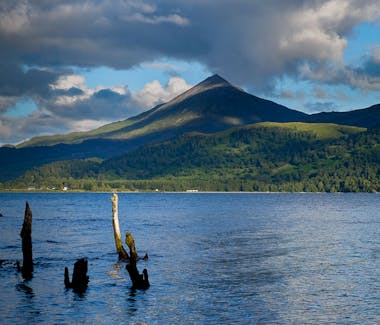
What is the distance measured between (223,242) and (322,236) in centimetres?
1954

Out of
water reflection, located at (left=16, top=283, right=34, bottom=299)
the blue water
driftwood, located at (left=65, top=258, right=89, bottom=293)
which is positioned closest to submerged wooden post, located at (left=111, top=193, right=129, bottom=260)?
the blue water

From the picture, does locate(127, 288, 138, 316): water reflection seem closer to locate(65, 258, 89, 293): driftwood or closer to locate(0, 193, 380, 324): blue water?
locate(0, 193, 380, 324): blue water

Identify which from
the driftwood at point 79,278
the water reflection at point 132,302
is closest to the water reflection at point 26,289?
the driftwood at point 79,278

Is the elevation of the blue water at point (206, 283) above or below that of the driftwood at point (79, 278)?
below

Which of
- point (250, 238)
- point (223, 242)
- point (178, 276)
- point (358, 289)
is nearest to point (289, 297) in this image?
point (358, 289)

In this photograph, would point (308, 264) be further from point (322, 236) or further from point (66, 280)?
point (322, 236)

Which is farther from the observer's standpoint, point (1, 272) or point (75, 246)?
point (75, 246)

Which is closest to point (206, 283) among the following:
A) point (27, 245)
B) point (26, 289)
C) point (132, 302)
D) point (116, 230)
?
point (132, 302)

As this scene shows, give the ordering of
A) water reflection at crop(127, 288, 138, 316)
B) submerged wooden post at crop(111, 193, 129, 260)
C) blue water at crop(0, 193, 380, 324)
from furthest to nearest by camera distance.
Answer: submerged wooden post at crop(111, 193, 129, 260) < water reflection at crop(127, 288, 138, 316) < blue water at crop(0, 193, 380, 324)

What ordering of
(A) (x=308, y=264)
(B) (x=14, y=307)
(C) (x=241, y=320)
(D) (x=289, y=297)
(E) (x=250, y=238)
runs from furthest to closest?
(E) (x=250, y=238), (A) (x=308, y=264), (D) (x=289, y=297), (B) (x=14, y=307), (C) (x=241, y=320)

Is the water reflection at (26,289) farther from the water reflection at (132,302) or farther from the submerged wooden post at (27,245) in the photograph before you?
the water reflection at (132,302)

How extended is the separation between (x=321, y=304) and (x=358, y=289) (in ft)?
23.6

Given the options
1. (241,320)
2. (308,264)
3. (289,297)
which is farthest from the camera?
(308,264)

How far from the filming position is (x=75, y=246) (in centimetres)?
7956
